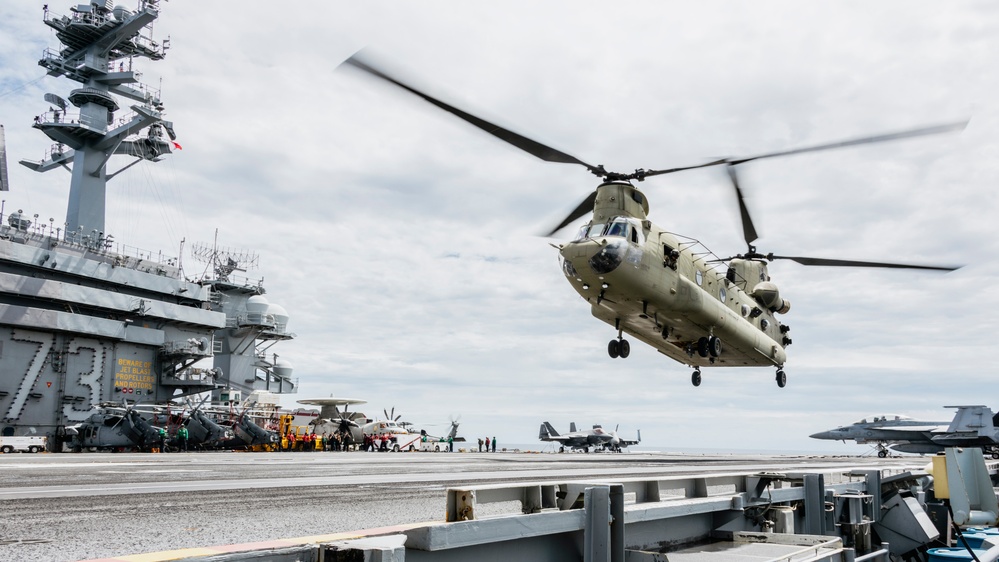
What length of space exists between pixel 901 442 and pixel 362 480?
60.7 meters

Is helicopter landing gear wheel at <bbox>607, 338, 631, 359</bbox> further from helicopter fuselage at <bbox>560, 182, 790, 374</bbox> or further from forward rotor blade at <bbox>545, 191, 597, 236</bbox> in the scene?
forward rotor blade at <bbox>545, 191, 597, 236</bbox>

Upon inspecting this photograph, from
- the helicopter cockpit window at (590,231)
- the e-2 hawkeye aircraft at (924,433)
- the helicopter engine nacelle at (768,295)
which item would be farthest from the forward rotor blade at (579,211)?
the e-2 hawkeye aircraft at (924,433)

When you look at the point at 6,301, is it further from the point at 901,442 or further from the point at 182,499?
the point at 901,442

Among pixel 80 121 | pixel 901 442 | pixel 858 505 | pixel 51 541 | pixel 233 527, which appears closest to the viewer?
pixel 51 541

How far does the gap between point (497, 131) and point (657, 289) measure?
7509 mm

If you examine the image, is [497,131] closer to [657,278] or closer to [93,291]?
[657,278]

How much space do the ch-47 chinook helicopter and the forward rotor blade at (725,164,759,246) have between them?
0.07m

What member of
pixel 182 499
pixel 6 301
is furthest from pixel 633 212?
pixel 6 301

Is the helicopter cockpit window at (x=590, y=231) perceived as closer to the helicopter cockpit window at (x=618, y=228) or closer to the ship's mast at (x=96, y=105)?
the helicopter cockpit window at (x=618, y=228)

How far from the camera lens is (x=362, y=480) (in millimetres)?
13438

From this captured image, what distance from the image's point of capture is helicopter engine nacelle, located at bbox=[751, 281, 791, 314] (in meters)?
31.2

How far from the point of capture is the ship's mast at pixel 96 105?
158 ft

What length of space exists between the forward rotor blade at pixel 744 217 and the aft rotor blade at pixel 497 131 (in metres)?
6.01

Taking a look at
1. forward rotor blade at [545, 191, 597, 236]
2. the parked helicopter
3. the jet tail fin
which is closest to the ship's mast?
the parked helicopter
